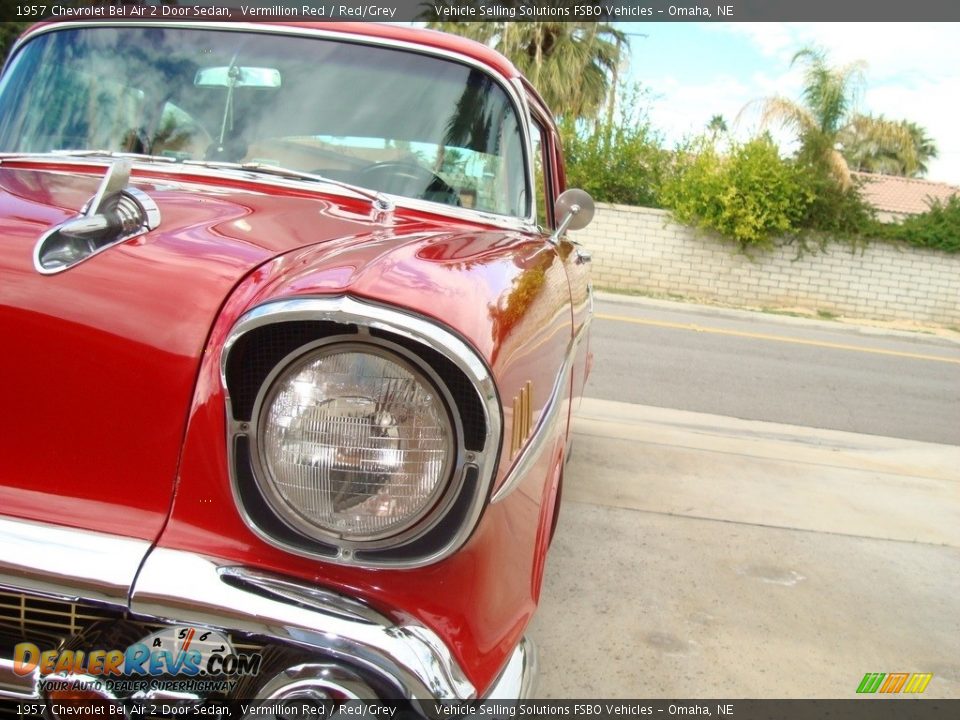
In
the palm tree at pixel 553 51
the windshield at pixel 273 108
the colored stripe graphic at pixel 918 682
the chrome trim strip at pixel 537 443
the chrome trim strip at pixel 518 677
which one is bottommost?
the colored stripe graphic at pixel 918 682

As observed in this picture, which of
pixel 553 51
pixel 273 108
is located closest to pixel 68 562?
pixel 273 108

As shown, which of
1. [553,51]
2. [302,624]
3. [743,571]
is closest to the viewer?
[302,624]

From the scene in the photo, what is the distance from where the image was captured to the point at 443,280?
1.29 m

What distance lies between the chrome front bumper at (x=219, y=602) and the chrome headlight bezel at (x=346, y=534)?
0.08 m

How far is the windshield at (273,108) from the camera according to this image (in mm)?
2221

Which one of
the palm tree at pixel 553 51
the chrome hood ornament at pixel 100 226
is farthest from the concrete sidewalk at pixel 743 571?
the palm tree at pixel 553 51

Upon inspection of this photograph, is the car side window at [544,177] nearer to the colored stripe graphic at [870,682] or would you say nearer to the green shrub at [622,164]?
the colored stripe graphic at [870,682]

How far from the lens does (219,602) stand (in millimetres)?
1093

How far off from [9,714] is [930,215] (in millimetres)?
17271

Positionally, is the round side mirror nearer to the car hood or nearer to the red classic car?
the red classic car

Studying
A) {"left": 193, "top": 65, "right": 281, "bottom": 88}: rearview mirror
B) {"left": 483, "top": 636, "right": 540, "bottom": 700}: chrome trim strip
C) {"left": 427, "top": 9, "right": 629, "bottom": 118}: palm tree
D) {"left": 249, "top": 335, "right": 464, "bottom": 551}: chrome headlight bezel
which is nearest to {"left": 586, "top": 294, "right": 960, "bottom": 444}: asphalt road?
{"left": 193, "top": 65, "right": 281, "bottom": 88}: rearview mirror

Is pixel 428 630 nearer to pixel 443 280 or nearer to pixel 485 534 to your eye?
pixel 485 534

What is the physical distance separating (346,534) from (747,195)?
15.3 metres

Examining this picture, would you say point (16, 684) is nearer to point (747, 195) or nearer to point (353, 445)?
point (353, 445)
